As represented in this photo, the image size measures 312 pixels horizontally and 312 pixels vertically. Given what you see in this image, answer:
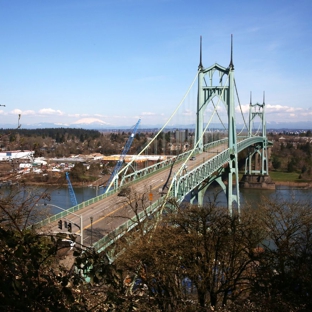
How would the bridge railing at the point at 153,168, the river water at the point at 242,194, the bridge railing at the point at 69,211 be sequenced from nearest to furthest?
the bridge railing at the point at 69,211 → the bridge railing at the point at 153,168 → the river water at the point at 242,194

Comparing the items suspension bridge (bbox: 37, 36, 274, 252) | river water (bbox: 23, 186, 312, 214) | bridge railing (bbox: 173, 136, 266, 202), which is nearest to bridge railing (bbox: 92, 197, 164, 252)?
suspension bridge (bbox: 37, 36, 274, 252)

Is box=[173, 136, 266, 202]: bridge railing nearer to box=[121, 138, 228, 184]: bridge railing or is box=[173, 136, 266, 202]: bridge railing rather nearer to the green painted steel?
the green painted steel

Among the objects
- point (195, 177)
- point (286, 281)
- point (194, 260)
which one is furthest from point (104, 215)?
point (286, 281)

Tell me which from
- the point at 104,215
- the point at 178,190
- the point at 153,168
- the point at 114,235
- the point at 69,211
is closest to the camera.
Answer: the point at 114,235

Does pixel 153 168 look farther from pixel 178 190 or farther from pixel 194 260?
pixel 194 260

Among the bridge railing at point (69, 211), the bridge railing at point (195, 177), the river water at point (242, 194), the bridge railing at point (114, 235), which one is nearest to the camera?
the bridge railing at point (114, 235)

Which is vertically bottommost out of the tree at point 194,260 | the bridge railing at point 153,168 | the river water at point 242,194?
the river water at point 242,194

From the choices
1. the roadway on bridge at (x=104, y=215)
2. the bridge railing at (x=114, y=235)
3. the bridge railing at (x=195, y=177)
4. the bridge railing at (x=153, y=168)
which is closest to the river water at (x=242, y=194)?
the bridge railing at (x=153, y=168)

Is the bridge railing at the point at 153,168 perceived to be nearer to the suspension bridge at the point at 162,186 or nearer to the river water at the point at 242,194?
the suspension bridge at the point at 162,186

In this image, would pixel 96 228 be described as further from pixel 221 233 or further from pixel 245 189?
pixel 245 189

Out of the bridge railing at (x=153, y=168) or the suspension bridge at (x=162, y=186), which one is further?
the bridge railing at (x=153, y=168)

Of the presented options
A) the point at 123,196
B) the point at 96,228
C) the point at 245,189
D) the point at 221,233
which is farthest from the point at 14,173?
the point at 245,189
